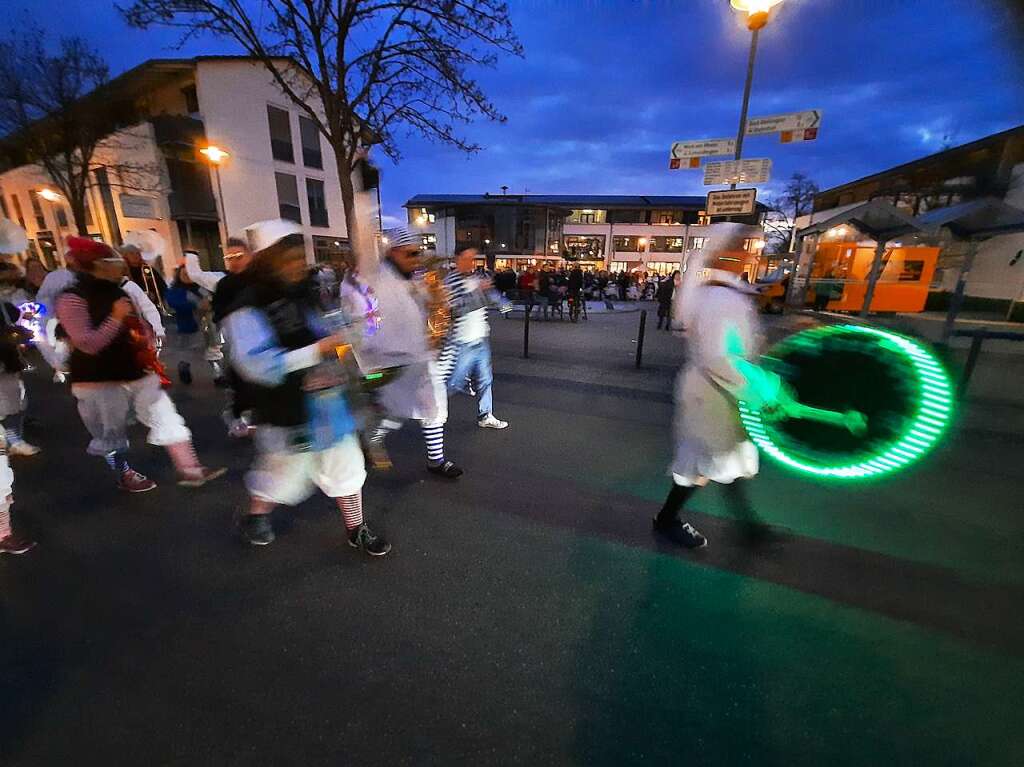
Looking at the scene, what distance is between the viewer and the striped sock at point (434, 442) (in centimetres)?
374

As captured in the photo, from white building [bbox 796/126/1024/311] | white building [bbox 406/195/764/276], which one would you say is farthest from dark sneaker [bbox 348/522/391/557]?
white building [bbox 406/195/764/276]

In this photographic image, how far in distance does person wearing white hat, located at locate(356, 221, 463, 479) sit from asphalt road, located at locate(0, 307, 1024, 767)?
2.11ft

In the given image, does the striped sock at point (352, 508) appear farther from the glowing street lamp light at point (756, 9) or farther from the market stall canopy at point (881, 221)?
the market stall canopy at point (881, 221)

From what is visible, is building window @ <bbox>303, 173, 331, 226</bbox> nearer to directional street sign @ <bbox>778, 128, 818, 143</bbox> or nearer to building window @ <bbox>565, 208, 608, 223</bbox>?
directional street sign @ <bbox>778, 128, 818, 143</bbox>

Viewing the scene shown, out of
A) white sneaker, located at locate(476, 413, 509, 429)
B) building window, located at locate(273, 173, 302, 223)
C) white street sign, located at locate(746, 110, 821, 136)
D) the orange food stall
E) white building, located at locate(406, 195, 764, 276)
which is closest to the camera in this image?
white sneaker, located at locate(476, 413, 509, 429)

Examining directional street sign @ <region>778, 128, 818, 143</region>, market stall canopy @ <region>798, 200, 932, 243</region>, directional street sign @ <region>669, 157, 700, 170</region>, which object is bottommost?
market stall canopy @ <region>798, 200, 932, 243</region>

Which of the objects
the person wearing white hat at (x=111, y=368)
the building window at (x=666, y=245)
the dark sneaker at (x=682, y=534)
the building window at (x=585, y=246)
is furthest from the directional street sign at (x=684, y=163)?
the building window at (x=666, y=245)

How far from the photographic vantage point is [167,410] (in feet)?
11.1

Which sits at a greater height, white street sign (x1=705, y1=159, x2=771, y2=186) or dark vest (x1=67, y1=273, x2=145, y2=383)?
white street sign (x1=705, y1=159, x2=771, y2=186)

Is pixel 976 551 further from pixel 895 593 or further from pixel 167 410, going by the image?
pixel 167 410

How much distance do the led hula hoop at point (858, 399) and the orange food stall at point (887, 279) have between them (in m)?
17.5

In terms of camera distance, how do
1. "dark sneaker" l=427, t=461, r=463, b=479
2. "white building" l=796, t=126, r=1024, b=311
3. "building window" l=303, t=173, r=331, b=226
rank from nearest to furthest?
"dark sneaker" l=427, t=461, r=463, b=479
"white building" l=796, t=126, r=1024, b=311
"building window" l=303, t=173, r=331, b=226

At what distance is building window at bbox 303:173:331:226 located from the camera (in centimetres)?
2644

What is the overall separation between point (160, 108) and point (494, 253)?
2813 centimetres
